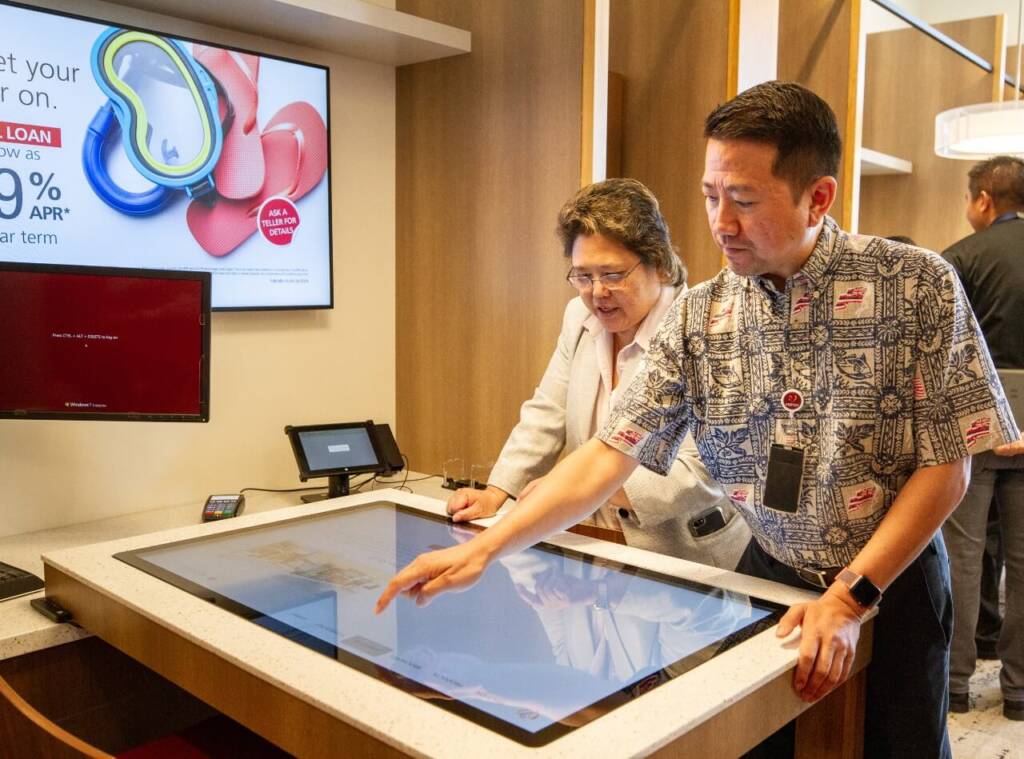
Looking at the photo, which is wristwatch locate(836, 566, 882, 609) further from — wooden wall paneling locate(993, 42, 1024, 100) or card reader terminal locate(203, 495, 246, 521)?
wooden wall paneling locate(993, 42, 1024, 100)

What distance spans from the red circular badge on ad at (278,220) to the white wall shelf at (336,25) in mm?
480

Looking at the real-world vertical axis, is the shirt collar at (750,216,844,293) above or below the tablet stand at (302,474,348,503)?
above

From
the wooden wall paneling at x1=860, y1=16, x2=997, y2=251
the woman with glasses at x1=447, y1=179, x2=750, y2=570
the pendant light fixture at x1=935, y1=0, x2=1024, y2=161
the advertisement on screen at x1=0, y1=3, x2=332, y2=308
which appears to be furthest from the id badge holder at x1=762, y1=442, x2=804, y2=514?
the wooden wall paneling at x1=860, y1=16, x2=997, y2=251

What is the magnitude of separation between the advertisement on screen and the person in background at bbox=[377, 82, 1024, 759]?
142cm

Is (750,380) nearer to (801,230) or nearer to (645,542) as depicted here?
(801,230)

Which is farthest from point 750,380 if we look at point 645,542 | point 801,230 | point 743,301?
point 645,542

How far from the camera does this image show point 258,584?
1.56m

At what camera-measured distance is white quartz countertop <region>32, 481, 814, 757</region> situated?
101 centimetres

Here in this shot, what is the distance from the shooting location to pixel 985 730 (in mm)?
2939

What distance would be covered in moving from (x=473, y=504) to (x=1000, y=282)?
2.24 metres

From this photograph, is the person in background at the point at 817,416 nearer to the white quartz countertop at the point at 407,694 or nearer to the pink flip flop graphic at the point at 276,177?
the white quartz countertop at the point at 407,694

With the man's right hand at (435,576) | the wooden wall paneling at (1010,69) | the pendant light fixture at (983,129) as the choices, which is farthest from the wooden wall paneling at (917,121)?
the man's right hand at (435,576)

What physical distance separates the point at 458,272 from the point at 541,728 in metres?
2.04

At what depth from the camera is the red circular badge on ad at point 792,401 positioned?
1.41 meters
